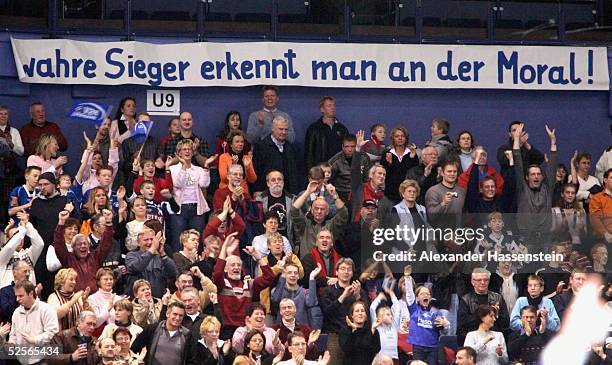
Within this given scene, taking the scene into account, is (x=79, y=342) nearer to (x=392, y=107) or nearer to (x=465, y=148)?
(x=465, y=148)

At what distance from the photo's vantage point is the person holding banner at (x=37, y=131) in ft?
62.2

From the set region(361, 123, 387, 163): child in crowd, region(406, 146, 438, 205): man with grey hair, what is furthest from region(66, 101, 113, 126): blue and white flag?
region(406, 146, 438, 205): man with grey hair

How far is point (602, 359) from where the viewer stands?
1744 centimetres

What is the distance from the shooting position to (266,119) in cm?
1967

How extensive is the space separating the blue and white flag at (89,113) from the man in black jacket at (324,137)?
2605 millimetres

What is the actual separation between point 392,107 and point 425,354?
4.94 m

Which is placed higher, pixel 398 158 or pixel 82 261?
pixel 398 158

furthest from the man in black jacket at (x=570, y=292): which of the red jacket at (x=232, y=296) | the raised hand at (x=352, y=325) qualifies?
the red jacket at (x=232, y=296)

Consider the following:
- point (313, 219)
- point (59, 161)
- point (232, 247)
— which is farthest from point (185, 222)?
point (59, 161)

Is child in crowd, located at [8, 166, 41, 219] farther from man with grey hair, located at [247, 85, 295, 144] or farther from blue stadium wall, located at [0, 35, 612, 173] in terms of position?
man with grey hair, located at [247, 85, 295, 144]

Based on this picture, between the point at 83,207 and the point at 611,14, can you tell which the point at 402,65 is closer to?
the point at 611,14

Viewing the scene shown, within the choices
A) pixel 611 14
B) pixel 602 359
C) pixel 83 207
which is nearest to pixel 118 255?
pixel 83 207

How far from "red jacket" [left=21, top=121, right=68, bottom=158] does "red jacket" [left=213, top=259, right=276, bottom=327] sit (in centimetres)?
329

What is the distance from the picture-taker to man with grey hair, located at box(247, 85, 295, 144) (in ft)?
64.0
